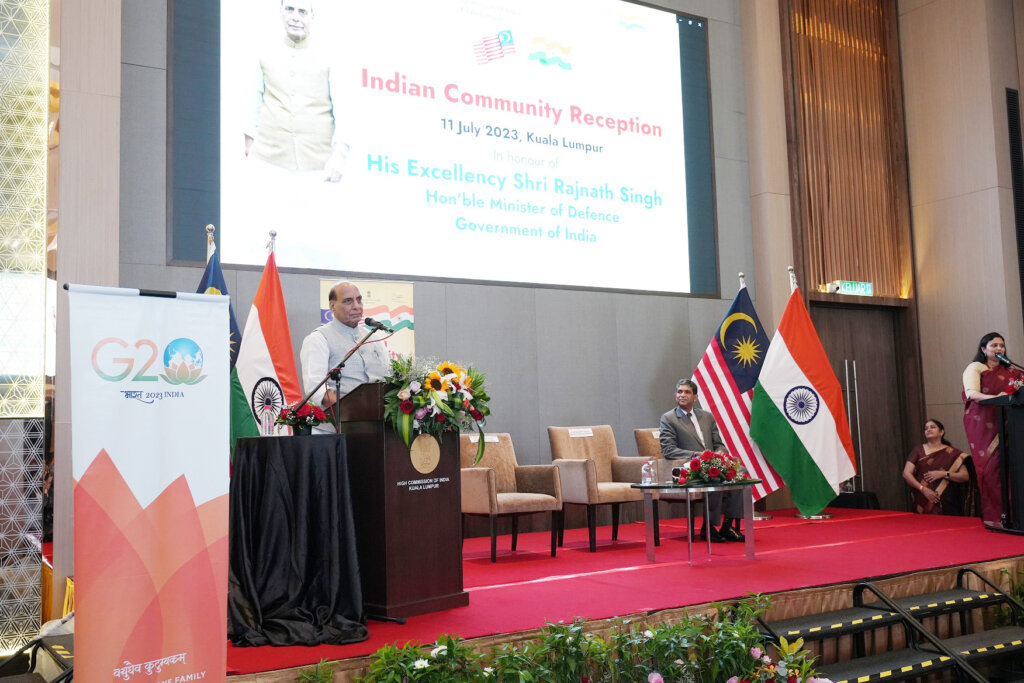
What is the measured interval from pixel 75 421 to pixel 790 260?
6925mm

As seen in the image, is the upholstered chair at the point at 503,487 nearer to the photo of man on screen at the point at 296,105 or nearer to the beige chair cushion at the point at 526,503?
the beige chair cushion at the point at 526,503

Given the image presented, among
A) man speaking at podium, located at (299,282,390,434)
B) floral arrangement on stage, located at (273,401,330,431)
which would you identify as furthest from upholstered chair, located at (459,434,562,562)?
floral arrangement on stage, located at (273,401,330,431)

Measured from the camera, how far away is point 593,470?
559 cm

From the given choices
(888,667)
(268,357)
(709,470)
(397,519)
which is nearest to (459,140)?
(268,357)

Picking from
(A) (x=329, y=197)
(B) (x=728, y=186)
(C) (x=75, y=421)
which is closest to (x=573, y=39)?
(B) (x=728, y=186)

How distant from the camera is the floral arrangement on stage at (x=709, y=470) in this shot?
16.7 feet

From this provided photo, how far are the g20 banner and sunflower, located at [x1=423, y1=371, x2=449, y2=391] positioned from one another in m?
1.15

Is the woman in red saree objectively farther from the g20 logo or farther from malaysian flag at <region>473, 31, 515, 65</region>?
the g20 logo

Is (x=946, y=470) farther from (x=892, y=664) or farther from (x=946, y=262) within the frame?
(x=892, y=664)

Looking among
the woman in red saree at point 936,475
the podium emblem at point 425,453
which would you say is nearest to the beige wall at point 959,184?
the woman in red saree at point 936,475

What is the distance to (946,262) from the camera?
868cm

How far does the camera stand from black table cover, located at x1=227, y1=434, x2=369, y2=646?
3.37m

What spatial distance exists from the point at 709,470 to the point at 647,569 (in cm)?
71

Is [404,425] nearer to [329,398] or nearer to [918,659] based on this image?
[329,398]
